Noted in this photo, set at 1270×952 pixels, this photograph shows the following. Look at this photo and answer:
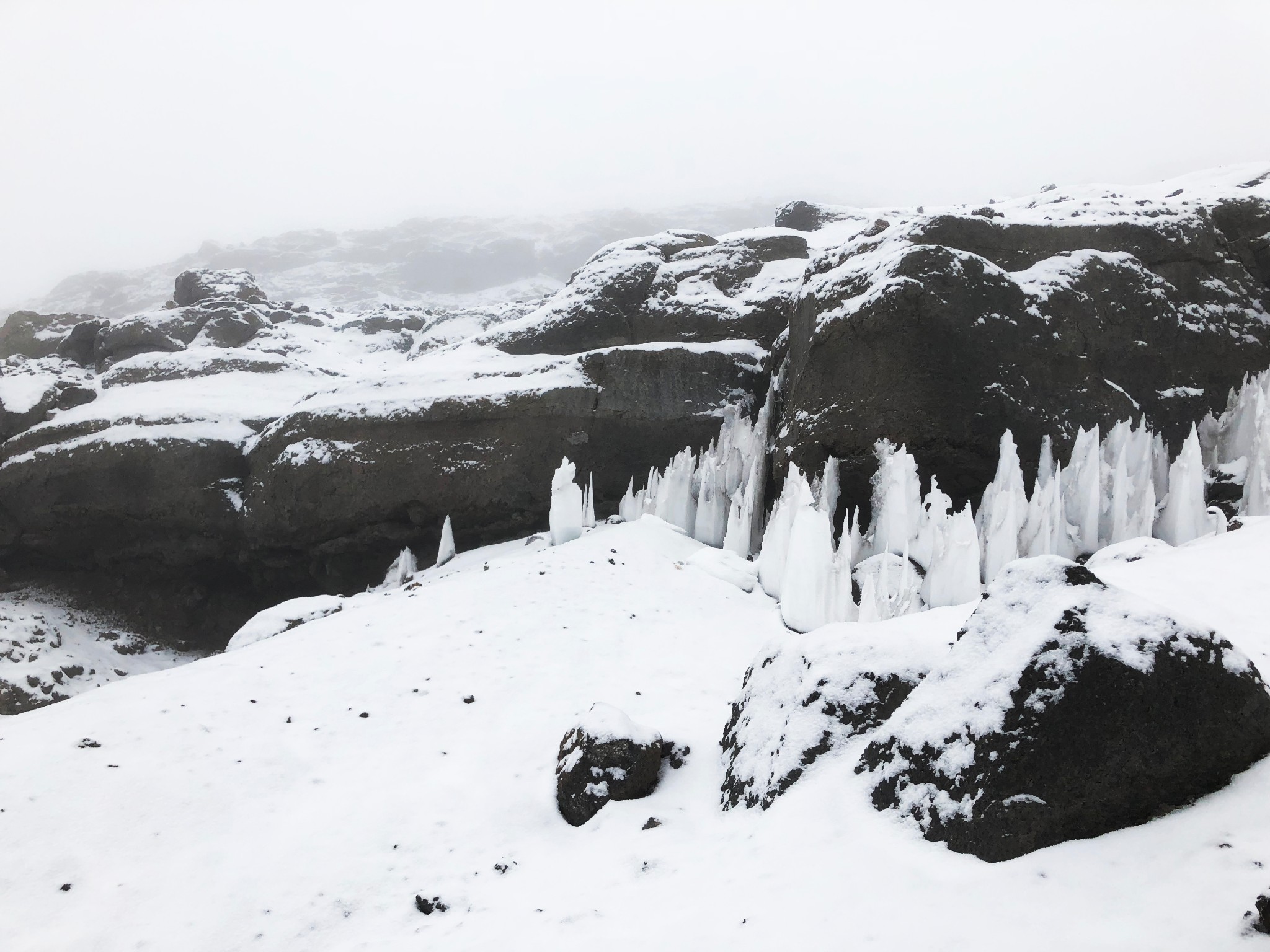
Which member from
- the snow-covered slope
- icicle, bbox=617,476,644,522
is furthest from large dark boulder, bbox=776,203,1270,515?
the snow-covered slope

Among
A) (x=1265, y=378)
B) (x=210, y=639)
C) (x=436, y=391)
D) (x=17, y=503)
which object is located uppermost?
(x=1265, y=378)

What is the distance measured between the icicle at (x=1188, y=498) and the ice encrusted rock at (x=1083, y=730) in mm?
12259

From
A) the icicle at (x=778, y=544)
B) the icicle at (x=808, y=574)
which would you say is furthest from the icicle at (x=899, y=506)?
the icicle at (x=808, y=574)

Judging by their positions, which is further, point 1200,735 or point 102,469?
point 102,469

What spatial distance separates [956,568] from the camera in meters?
12.1

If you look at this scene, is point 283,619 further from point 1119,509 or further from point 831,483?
point 1119,509

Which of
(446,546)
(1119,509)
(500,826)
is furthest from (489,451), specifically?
(1119,509)

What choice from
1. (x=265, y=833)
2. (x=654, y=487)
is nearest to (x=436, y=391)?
(x=654, y=487)

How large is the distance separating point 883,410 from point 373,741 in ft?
41.5

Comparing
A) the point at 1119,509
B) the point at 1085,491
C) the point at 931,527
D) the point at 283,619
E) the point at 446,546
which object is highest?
the point at 1085,491

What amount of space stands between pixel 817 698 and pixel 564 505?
13.0 meters

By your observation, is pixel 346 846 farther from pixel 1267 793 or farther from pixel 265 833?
pixel 1267 793

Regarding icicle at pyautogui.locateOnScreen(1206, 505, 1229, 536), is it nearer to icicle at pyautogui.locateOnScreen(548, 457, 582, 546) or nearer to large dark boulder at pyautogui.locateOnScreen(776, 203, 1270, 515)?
large dark boulder at pyautogui.locateOnScreen(776, 203, 1270, 515)

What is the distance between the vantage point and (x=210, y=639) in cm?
2497
